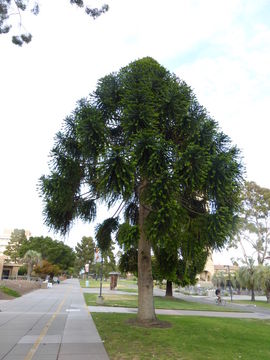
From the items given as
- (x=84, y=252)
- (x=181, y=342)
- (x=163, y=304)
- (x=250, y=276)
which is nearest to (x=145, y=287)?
(x=181, y=342)

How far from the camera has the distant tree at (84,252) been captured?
385 ft

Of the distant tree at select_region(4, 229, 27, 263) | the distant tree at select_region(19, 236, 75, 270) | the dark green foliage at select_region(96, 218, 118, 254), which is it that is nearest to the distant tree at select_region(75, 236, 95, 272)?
the distant tree at select_region(4, 229, 27, 263)

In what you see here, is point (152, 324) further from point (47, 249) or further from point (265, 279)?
point (47, 249)

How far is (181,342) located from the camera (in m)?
8.60

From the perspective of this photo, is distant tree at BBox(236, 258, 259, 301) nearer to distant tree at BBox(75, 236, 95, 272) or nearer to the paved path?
the paved path

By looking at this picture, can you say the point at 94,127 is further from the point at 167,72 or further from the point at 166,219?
the point at 167,72

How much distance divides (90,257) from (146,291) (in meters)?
110

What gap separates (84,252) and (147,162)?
11393cm

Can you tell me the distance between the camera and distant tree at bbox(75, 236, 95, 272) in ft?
385

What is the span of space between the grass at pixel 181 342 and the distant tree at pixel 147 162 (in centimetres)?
156

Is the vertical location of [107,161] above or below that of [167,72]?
below

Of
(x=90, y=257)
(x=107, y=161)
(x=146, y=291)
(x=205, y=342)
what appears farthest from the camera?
(x=90, y=257)

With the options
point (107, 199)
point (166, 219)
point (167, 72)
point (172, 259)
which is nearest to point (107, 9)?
point (167, 72)

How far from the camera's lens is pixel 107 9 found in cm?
973
